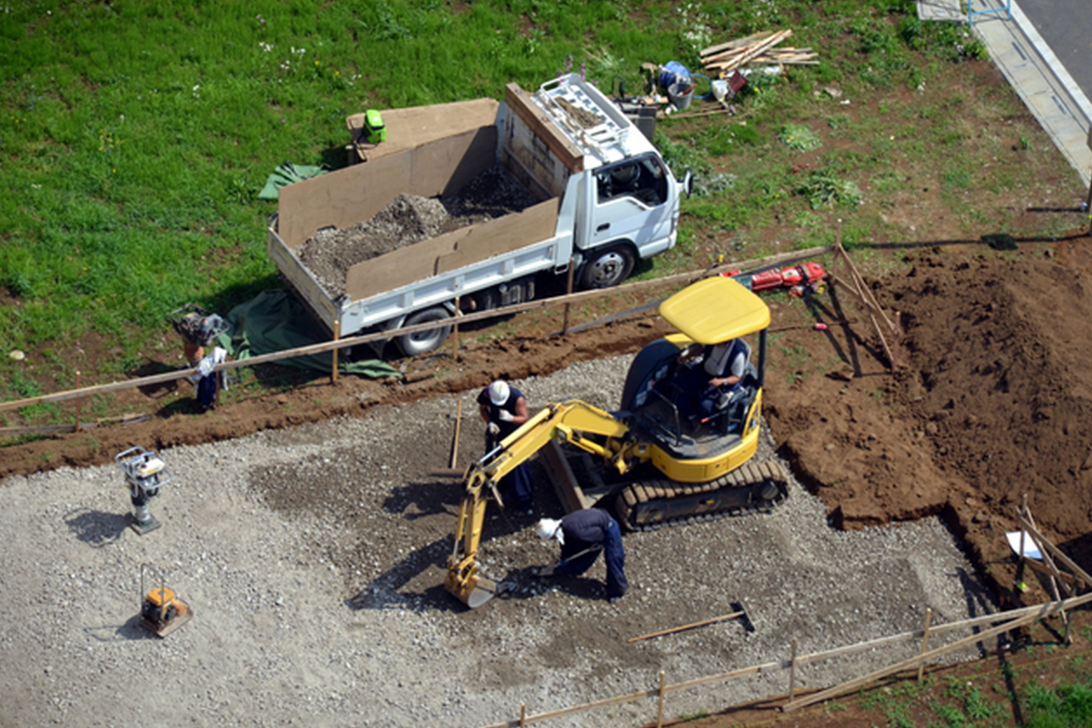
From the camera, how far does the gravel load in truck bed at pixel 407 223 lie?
16078 millimetres

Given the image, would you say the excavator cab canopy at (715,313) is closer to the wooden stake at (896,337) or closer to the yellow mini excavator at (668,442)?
the yellow mini excavator at (668,442)

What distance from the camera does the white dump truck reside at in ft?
51.0

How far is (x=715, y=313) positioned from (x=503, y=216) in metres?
4.60

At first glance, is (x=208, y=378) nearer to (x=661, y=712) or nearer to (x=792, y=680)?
(x=661, y=712)

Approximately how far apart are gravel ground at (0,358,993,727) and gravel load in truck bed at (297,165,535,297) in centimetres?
250

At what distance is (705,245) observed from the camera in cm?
1847

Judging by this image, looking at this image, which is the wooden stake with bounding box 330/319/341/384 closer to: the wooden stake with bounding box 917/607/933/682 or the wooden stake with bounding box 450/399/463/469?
the wooden stake with bounding box 450/399/463/469

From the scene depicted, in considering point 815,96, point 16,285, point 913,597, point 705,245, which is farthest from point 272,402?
point 815,96

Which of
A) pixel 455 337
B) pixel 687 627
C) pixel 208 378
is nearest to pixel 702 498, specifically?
pixel 687 627

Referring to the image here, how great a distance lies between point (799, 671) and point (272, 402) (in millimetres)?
7436

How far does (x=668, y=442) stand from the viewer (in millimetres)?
13609

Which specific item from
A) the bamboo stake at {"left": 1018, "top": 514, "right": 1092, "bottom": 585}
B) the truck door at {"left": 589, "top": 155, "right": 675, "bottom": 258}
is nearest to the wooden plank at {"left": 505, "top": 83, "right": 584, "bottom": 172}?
the truck door at {"left": 589, "top": 155, "right": 675, "bottom": 258}

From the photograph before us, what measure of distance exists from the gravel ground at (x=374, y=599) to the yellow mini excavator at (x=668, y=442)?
12.8 inches

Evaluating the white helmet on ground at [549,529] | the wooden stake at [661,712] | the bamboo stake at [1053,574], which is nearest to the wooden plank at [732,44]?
the bamboo stake at [1053,574]
